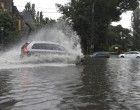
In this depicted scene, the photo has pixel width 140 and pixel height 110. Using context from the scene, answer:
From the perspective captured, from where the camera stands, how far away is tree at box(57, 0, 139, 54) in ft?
233

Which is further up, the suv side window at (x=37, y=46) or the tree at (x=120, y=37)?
the tree at (x=120, y=37)

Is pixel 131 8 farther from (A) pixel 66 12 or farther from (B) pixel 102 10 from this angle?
(A) pixel 66 12

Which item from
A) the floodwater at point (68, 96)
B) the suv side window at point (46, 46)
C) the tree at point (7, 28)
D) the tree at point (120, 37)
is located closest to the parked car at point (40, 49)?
the suv side window at point (46, 46)

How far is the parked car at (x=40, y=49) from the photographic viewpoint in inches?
1140

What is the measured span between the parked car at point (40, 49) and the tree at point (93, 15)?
40828 millimetres

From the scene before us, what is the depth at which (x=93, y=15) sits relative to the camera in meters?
71.2

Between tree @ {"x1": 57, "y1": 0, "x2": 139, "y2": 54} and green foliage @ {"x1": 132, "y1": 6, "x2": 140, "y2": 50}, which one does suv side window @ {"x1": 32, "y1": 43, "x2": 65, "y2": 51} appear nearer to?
tree @ {"x1": 57, "y1": 0, "x2": 139, "y2": 54}

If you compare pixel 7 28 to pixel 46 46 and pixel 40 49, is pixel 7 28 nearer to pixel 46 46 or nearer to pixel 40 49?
pixel 46 46

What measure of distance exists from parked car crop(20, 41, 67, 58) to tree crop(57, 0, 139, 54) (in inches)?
1607

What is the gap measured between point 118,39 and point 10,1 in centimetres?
4315

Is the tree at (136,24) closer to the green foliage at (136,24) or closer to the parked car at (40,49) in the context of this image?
the green foliage at (136,24)

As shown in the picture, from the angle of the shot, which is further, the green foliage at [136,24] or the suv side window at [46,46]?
the green foliage at [136,24]

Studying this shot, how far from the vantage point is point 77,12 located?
72.3m

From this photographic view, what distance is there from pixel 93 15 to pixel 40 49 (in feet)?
140
